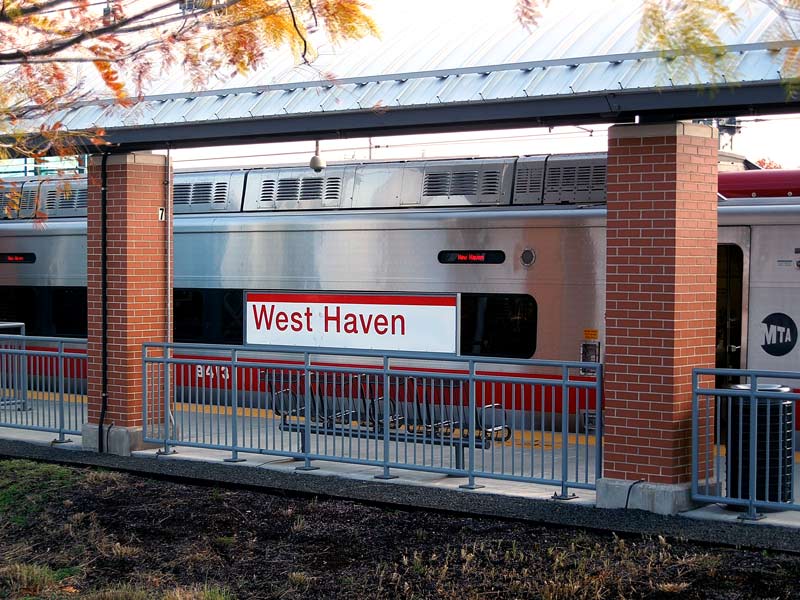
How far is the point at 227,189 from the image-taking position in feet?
53.1

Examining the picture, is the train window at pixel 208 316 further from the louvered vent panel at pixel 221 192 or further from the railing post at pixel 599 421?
the railing post at pixel 599 421

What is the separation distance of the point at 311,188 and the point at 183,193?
230cm

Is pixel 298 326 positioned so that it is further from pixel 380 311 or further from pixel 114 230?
pixel 114 230

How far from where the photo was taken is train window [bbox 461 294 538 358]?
13484 mm

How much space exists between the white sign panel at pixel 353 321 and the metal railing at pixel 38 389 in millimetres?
2982

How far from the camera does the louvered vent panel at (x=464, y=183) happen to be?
46.1ft

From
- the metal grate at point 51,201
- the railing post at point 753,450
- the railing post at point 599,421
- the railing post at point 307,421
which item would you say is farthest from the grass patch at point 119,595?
the metal grate at point 51,201

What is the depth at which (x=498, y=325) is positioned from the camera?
13656mm

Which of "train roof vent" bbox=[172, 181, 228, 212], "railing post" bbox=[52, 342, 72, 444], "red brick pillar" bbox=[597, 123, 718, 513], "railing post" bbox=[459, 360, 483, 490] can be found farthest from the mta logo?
"train roof vent" bbox=[172, 181, 228, 212]

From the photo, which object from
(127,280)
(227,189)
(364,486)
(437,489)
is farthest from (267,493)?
(227,189)

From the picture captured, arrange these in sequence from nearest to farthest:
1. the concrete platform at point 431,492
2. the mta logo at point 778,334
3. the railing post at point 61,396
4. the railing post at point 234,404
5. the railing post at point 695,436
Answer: the concrete platform at point 431,492
the railing post at point 695,436
the railing post at point 234,404
the mta logo at point 778,334
the railing post at point 61,396

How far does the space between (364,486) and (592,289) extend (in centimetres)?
430

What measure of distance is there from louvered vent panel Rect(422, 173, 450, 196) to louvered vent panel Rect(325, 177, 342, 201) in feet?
4.49

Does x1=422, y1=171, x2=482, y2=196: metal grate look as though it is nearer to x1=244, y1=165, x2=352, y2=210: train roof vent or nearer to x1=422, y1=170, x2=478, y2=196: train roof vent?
x1=422, y1=170, x2=478, y2=196: train roof vent
